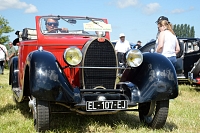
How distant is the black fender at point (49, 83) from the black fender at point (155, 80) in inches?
32.1

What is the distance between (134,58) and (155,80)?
47 centimetres

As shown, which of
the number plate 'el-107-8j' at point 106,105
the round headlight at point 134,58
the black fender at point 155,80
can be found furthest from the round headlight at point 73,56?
the black fender at point 155,80

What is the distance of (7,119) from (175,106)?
10.1 ft

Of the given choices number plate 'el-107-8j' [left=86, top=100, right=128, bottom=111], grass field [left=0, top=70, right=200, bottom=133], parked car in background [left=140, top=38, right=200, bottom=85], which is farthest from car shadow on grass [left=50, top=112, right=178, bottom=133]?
parked car in background [left=140, top=38, right=200, bottom=85]

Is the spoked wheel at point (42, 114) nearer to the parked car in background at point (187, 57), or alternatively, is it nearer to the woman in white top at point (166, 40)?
the woman in white top at point (166, 40)

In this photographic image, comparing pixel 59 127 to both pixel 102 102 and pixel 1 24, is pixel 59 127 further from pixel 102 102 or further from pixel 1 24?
pixel 1 24

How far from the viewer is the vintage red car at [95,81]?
10.7ft

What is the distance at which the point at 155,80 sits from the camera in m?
3.50

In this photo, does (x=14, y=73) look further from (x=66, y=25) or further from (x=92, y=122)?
(x=92, y=122)

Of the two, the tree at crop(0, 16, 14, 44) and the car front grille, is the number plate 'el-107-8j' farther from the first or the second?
the tree at crop(0, 16, 14, 44)

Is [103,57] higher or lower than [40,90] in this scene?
higher

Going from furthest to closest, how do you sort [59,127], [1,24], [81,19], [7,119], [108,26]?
[1,24]
[81,19]
[108,26]
[7,119]
[59,127]

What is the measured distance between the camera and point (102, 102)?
335cm

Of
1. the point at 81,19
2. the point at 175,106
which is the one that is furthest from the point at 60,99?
the point at 175,106
